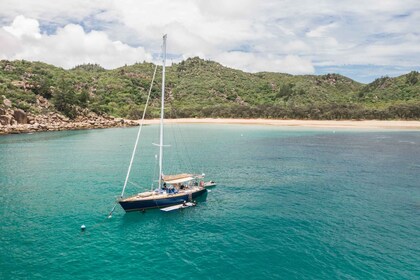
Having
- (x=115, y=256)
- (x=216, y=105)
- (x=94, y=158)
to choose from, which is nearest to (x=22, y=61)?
(x=216, y=105)

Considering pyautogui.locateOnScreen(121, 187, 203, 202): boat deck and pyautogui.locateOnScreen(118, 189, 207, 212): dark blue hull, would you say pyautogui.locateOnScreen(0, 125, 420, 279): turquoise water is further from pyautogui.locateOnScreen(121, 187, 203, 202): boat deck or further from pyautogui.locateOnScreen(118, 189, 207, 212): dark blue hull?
pyautogui.locateOnScreen(121, 187, 203, 202): boat deck

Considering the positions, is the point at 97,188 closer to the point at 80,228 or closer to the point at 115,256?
the point at 80,228

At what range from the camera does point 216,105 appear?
7328 inches

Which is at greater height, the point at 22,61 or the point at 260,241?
the point at 22,61

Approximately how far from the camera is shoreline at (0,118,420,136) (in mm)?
111438

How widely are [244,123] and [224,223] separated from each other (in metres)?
127

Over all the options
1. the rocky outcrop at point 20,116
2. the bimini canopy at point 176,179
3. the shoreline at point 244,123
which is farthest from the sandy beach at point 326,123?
the bimini canopy at point 176,179

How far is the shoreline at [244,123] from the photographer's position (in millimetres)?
111438

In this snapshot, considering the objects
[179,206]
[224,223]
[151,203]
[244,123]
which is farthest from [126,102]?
[224,223]

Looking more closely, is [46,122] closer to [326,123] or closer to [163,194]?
[163,194]

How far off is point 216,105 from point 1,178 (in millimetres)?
142975

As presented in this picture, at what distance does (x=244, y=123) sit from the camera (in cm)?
15912

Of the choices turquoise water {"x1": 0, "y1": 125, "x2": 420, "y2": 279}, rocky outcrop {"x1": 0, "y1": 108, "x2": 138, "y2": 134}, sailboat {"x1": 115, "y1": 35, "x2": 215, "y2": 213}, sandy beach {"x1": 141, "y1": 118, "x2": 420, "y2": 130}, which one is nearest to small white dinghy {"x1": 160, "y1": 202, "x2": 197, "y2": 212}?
sailboat {"x1": 115, "y1": 35, "x2": 215, "y2": 213}

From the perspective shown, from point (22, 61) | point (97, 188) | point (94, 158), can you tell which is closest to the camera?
point (97, 188)
